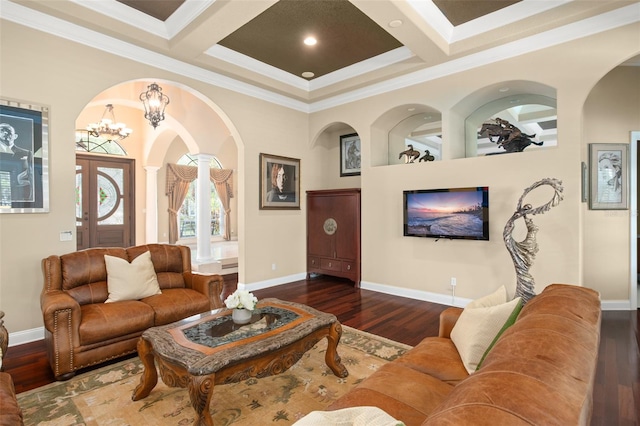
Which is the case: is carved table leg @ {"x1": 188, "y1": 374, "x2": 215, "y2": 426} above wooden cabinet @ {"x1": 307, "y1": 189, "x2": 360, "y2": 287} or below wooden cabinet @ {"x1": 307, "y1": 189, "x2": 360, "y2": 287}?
below

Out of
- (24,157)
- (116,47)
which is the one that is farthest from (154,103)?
(24,157)

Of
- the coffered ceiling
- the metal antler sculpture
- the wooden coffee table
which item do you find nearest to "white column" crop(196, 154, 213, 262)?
the coffered ceiling

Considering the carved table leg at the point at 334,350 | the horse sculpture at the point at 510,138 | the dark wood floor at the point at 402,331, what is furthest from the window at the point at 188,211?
the carved table leg at the point at 334,350

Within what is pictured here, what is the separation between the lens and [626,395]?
2.41m

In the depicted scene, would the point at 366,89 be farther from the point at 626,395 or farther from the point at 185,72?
the point at 626,395

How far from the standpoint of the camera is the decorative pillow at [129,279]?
316 cm

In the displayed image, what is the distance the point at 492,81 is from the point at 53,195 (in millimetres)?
5238

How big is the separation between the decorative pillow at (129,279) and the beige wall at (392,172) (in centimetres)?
82

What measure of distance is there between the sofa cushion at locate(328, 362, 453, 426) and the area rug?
808 mm

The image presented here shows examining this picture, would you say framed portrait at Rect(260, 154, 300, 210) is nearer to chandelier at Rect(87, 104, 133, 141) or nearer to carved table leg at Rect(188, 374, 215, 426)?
chandelier at Rect(87, 104, 133, 141)

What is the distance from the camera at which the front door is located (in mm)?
7871

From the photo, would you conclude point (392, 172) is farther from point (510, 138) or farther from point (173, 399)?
point (173, 399)

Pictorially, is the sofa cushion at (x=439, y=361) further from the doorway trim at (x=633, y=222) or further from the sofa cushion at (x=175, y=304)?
the doorway trim at (x=633, y=222)

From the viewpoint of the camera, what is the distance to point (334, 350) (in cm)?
263
